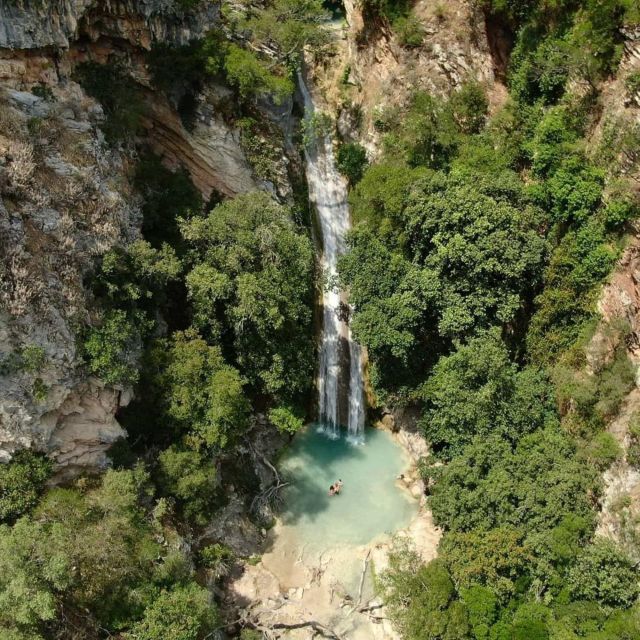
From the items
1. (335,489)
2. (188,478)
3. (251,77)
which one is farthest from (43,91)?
(335,489)

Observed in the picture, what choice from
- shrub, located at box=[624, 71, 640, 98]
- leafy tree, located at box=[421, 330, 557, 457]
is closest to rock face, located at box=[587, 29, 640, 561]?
shrub, located at box=[624, 71, 640, 98]

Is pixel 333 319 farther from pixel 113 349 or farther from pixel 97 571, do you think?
pixel 97 571

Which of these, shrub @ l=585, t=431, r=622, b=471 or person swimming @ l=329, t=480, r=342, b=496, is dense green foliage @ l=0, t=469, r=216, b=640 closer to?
person swimming @ l=329, t=480, r=342, b=496

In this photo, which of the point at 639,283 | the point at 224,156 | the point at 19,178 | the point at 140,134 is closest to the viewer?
the point at 19,178

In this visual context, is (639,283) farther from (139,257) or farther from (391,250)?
(139,257)

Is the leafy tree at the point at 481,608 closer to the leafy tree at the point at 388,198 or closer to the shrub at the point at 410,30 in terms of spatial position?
the leafy tree at the point at 388,198

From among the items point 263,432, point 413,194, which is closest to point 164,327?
point 263,432
